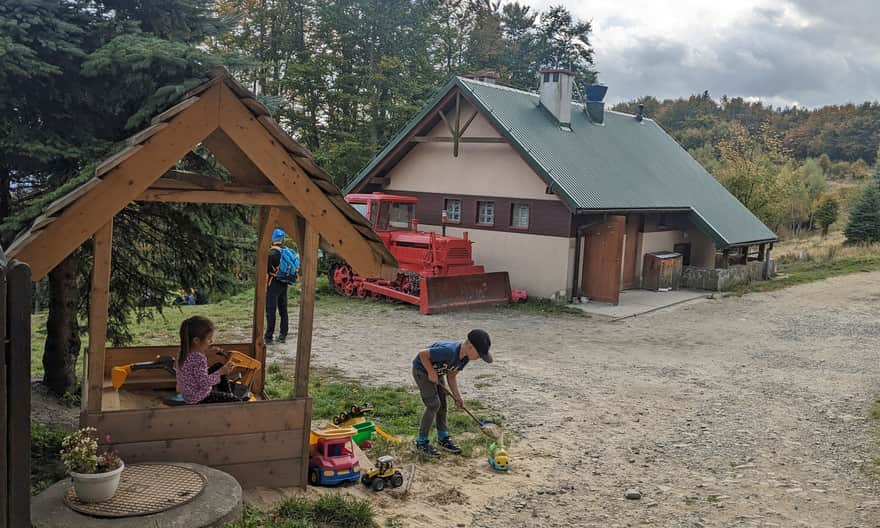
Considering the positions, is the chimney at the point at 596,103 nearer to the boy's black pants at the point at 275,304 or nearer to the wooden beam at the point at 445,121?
the wooden beam at the point at 445,121

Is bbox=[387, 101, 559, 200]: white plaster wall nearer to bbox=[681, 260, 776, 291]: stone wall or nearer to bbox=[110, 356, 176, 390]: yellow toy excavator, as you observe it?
bbox=[681, 260, 776, 291]: stone wall

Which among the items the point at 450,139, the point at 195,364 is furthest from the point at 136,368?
the point at 450,139

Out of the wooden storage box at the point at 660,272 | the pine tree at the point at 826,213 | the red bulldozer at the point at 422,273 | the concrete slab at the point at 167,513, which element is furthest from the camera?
the pine tree at the point at 826,213

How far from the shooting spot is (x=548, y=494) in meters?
6.69

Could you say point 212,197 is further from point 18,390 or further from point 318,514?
point 18,390

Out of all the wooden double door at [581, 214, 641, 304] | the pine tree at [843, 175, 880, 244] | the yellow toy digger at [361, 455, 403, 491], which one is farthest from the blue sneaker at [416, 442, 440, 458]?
the pine tree at [843, 175, 880, 244]

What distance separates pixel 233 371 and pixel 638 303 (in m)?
14.0

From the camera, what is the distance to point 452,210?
20.8 meters

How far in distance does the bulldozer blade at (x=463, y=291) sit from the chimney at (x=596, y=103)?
7959mm

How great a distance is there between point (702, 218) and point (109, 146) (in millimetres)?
18787

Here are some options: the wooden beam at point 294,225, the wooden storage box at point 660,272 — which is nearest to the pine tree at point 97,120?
the wooden beam at point 294,225

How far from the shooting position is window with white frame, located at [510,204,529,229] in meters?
19.3

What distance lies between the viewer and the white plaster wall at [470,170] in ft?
63.3

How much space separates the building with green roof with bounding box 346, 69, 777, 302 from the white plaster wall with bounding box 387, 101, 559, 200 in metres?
0.03
